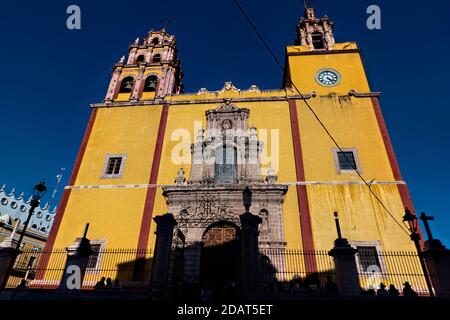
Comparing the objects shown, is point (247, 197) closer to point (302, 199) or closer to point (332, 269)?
point (302, 199)

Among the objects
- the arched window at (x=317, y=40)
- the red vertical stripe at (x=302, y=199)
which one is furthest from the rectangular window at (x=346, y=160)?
the arched window at (x=317, y=40)

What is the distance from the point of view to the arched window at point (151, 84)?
2141 cm

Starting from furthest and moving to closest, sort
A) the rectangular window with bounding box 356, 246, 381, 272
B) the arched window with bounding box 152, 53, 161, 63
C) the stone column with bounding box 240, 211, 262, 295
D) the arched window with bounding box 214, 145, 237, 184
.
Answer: the arched window with bounding box 152, 53, 161, 63 < the arched window with bounding box 214, 145, 237, 184 < the rectangular window with bounding box 356, 246, 381, 272 < the stone column with bounding box 240, 211, 262, 295

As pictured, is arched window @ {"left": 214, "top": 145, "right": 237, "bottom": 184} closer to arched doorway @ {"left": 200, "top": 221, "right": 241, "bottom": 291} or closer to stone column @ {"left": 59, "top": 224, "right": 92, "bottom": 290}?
arched doorway @ {"left": 200, "top": 221, "right": 241, "bottom": 291}

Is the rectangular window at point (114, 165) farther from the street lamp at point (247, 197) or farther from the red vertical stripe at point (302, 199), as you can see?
the red vertical stripe at point (302, 199)

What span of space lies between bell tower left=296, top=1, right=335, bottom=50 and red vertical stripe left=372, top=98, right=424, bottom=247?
724 centimetres

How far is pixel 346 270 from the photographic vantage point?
871cm

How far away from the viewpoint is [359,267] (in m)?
12.8

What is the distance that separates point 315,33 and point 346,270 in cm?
2079

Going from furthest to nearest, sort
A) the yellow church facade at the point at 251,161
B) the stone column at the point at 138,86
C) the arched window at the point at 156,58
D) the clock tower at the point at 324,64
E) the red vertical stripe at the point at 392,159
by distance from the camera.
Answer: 1. the arched window at the point at 156,58
2. the stone column at the point at 138,86
3. the clock tower at the point at 324,64
4. the yellow church facade at the point at 251,161
5. the red vertical stripe at the point at 392,159

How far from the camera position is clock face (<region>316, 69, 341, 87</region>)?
773 inches

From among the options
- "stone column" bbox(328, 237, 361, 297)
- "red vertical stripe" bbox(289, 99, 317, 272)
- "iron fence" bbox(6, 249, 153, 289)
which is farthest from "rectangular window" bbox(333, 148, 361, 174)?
"iron fence" bbox(6, 249, 153, 289)

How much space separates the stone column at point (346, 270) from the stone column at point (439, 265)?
2.51 m
